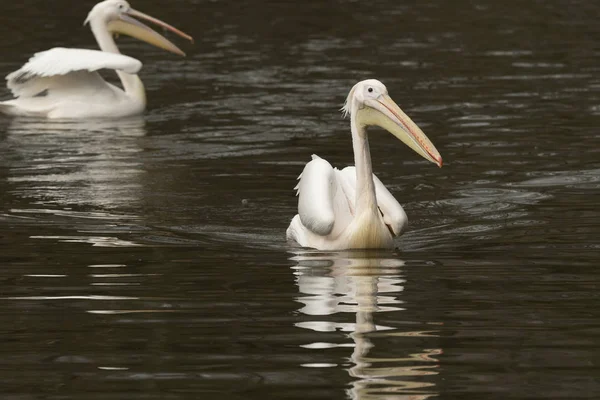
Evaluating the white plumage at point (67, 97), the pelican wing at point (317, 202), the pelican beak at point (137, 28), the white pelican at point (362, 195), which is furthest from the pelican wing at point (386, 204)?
the pelican beak at point (137, 28)

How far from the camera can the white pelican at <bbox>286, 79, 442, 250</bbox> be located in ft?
26.5

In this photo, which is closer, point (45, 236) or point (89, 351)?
point (89, 351)

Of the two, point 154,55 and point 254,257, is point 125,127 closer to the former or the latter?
point 154,55

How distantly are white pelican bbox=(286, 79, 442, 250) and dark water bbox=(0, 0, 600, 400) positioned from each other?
13cm

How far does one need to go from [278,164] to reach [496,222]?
2.63 m

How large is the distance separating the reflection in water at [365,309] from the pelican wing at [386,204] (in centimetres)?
20

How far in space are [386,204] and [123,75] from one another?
6.64 m

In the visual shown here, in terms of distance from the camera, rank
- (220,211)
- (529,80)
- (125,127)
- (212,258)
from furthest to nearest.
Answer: (529,80) < (125,127) < (220,211) < (212,258)

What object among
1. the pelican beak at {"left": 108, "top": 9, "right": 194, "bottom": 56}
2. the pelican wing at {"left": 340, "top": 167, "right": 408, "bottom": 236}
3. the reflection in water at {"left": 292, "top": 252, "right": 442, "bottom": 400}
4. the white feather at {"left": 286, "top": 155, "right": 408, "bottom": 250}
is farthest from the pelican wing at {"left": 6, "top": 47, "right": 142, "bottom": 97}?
the reflection in water at {"left": 292, "top": 252, "right": 442, "bottom": 400}

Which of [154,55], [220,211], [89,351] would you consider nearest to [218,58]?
[154,55]

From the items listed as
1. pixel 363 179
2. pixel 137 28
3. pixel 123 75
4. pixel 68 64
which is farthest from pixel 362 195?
pixel 137 28

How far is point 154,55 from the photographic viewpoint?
18.3m

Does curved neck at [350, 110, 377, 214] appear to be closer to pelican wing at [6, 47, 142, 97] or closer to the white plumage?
pelican wing at [6, 47, 142, 97]

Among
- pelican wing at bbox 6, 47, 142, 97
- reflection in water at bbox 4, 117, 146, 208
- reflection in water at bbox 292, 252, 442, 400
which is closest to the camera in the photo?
reflection in water at bbox 292, 252, 442, 400
